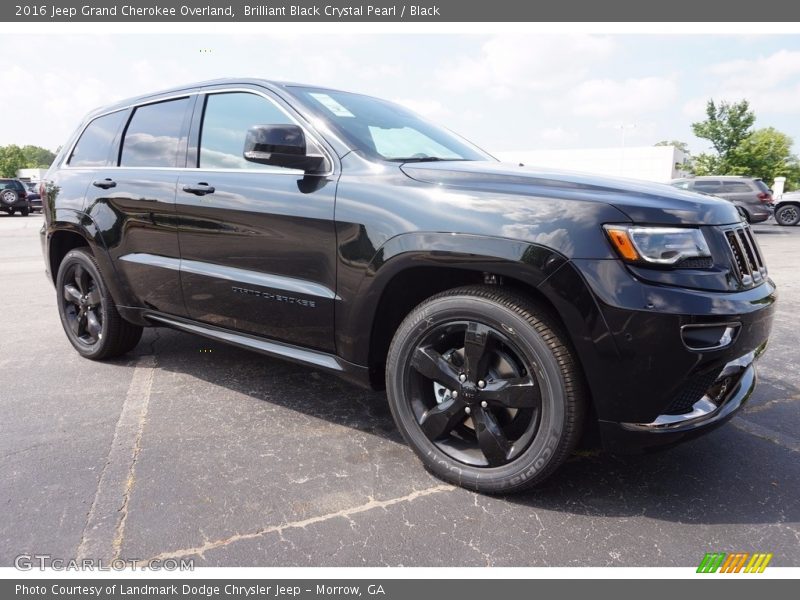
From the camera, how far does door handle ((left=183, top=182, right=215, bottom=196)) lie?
3.07 m

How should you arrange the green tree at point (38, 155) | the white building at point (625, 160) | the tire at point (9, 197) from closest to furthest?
the tire at point (9, 197), the white building at point (625, 160), the green tree at point (38, 155)

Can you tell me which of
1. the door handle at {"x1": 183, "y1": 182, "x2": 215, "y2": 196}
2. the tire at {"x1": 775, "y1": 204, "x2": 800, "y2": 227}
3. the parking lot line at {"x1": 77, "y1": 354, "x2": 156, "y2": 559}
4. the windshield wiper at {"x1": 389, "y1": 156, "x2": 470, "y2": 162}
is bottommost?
the tire at {"x1": 775, "y1": 204, "x2": 800, "y2": 227}

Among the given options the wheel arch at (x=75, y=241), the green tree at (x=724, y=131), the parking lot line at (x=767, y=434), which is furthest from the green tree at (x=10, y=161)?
the parking lot line at (x=767, y=434)

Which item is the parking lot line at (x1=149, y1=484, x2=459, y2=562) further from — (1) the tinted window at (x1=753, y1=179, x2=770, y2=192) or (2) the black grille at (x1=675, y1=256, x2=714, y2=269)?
(1) the tinted window at (x1=753, y1=179, x2=770, y2=192)

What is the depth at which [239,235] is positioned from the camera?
116 inches

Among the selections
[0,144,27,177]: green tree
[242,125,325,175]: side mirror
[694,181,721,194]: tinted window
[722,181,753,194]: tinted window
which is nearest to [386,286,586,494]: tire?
[242,125,325,175]: side mirror

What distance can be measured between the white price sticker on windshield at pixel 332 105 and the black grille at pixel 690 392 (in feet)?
6.70

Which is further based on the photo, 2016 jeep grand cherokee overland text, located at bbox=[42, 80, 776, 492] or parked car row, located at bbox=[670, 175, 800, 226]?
parked car row, located at bbox=[670, 175, 800, 226]

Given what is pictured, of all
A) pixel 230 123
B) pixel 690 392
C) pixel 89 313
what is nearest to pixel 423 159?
pixel 230 123

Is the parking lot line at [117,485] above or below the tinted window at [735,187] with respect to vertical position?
below

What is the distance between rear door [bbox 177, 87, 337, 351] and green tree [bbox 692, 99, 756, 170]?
37.2 metres

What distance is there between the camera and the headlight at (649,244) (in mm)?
1982

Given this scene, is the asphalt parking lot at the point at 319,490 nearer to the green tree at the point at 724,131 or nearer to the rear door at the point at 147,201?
the rear door at the point at 147,201
